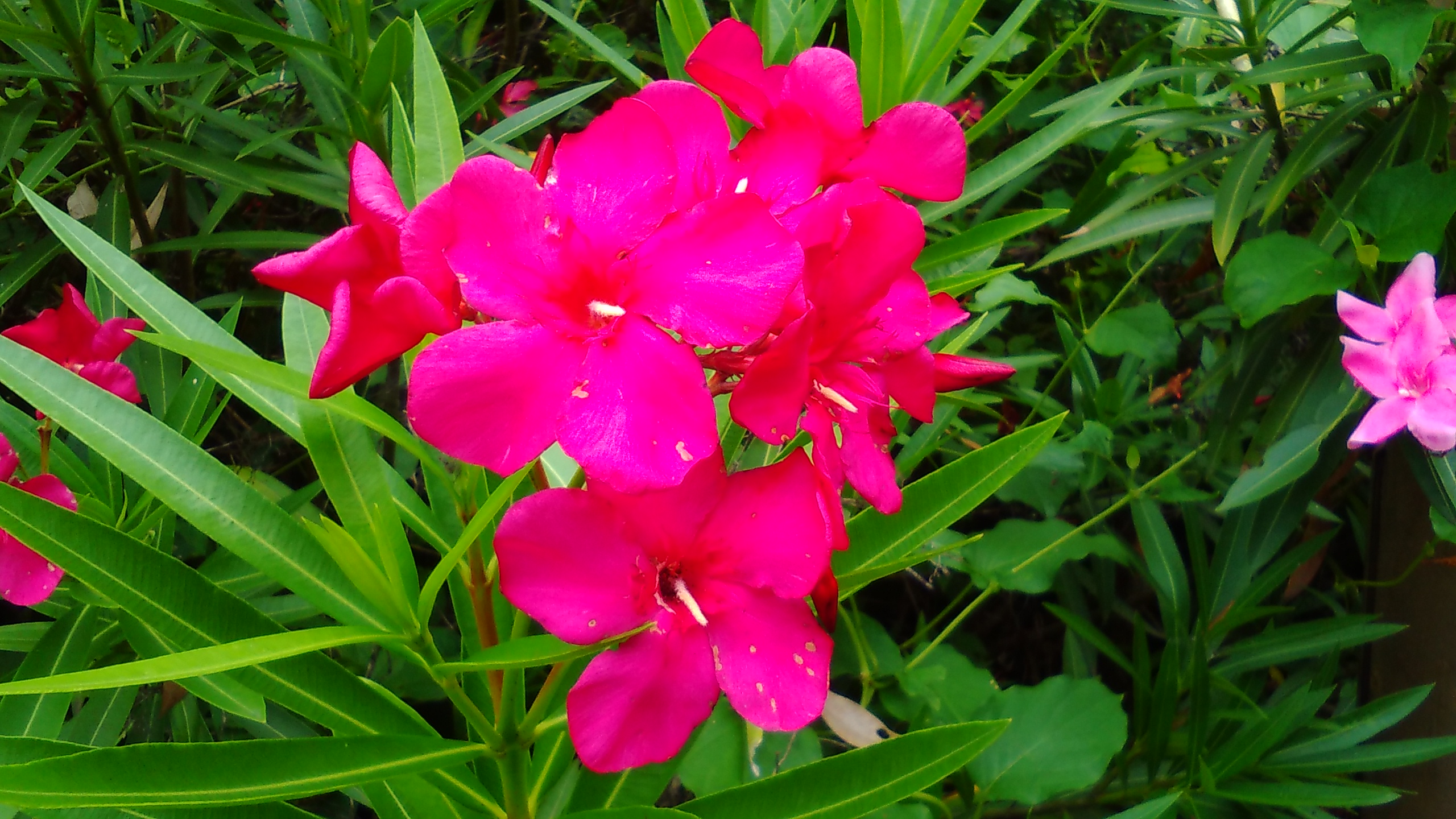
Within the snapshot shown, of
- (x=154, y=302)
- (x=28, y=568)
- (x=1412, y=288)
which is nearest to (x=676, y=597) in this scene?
(x=154, y=302)

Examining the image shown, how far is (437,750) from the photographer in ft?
1.82

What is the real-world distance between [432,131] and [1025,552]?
3.09ft

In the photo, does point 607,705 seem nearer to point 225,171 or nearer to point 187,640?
point 187,640

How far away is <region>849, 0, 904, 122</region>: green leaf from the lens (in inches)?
30.4

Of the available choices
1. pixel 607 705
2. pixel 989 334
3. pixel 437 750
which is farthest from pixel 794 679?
pixel 989 334

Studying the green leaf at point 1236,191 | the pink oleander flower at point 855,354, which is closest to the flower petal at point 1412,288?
the green leaf at point 1236,191

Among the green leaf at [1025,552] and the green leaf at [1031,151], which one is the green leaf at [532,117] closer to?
the green leaf at [1031,151]

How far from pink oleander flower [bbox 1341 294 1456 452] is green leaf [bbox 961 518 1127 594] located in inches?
14.0

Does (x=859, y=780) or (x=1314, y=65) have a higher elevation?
(x=1314, y=65)

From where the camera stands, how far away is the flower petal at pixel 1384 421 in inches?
41.1

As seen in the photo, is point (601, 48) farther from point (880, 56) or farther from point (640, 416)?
point (640, 416)

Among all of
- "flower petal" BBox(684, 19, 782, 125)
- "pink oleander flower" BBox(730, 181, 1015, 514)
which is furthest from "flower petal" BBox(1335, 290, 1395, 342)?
"flower petal" BBox(684, 19, 782, 125)

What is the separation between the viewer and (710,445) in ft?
1.34

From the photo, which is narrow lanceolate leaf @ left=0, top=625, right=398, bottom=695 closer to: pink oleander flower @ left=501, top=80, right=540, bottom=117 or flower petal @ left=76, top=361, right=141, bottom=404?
flower petal @ left=76, top=361, right=141, bottom=404
